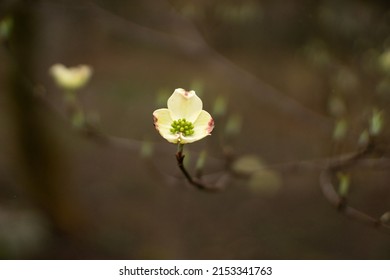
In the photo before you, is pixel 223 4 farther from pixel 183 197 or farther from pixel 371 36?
pixel 183 197

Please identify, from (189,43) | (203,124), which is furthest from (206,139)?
(203,124)

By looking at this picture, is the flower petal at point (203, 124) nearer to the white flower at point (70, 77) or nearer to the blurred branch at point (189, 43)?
the white flower at point (70, 77)

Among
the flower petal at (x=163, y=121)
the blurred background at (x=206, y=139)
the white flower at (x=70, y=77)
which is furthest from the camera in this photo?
the blurred background at (x=206, y=139)

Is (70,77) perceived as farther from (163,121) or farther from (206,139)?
(206,139)

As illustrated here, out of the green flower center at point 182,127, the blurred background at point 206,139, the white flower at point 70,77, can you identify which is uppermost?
the blurred background at point 206,139

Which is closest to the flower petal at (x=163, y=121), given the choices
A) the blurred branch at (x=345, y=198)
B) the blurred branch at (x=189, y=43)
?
the blurred branch at (x=345, y=198)

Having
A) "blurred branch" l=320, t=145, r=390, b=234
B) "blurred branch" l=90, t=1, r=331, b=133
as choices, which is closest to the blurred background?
"blurred branch" l=90, t=1, r=331, b=133
